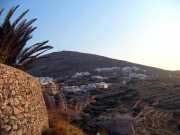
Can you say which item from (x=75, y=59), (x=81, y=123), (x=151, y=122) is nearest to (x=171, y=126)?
(x=151, y=122)

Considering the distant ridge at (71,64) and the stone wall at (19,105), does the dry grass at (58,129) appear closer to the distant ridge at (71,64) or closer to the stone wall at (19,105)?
the stone wall at (19,105)

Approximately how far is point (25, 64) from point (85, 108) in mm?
8611

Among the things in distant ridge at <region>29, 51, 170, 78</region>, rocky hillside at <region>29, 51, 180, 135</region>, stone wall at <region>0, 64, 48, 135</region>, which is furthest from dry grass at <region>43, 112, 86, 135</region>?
distant ridge at <region>29, 51, 170, 78</region>

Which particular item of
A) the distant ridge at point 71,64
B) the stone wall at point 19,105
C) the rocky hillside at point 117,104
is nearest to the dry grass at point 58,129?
the stone wall at point 19,105

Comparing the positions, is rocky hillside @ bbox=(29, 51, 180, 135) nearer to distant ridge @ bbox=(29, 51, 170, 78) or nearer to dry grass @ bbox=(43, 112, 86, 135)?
distant ridge @ bbox=(29, 51, 170, 78)

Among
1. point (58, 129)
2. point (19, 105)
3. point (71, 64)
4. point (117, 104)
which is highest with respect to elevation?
point (71, 64)

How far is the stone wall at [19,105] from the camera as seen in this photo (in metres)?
8.52

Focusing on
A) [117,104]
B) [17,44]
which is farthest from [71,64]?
[17,44]

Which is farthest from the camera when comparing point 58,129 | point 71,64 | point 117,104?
point 71,64

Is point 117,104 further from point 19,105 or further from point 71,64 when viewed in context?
point 71,64

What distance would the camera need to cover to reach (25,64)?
14.6 m

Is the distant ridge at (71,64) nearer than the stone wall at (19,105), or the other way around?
the stone wall at (19,105)

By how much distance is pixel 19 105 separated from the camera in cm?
945

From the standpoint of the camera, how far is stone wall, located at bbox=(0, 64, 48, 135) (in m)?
8.52
